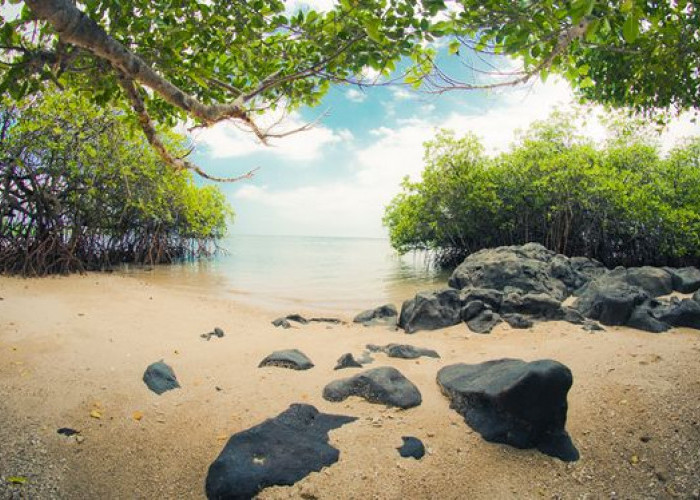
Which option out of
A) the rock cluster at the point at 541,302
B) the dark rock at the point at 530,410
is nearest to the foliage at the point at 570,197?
the rock cluster at the point at 541,302

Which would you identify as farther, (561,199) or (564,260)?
(561,199)

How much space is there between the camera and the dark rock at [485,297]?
7230 mm

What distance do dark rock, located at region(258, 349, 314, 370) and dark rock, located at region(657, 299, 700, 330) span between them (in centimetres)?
527

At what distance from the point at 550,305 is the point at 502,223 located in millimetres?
12606

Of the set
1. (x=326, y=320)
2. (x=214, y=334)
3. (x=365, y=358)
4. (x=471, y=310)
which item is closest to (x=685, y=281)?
(x=471, y=310)

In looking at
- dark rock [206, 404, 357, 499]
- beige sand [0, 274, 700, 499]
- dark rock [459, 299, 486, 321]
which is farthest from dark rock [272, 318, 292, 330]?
dark rock [206, 404, 357, 499]

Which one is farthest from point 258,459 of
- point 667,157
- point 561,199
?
point 667,157

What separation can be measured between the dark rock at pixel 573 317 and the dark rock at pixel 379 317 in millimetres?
2721

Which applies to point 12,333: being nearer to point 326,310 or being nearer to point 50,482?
point 50,482

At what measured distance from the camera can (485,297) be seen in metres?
7.32

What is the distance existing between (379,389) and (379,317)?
4317 mm

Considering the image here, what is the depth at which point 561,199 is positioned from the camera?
16109 millimetres

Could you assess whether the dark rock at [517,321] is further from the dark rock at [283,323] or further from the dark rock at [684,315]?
the dark rock at [283,323]

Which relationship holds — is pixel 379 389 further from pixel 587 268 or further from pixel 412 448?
pixel 587 268
